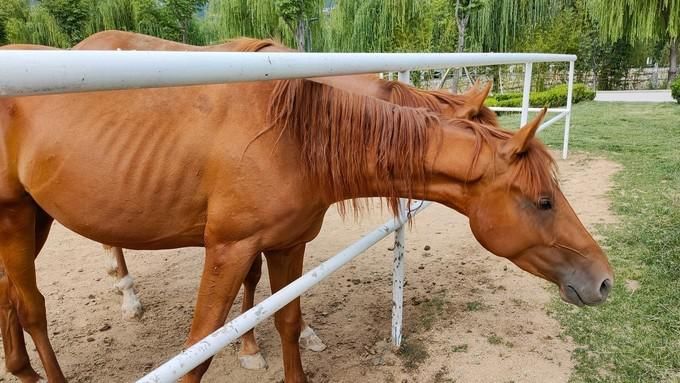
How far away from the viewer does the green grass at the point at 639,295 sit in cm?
212

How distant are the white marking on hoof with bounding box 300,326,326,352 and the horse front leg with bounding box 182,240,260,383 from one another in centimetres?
93

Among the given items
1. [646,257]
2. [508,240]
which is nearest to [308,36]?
[646,257]

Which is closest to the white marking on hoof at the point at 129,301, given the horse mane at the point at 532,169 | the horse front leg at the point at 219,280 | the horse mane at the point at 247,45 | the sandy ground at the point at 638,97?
the horse front leg at the point at 219,280

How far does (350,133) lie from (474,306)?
1725mm

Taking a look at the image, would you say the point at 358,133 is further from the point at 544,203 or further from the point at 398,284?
the point at 398,284

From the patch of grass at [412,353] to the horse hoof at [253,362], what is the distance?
72 centimetres

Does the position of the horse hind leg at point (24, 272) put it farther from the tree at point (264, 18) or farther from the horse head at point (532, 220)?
the tree at point (264, 18)

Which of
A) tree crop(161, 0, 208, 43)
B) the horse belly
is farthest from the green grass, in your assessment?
tree crop(161, 0, 208, 43)

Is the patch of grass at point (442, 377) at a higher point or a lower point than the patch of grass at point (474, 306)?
lower

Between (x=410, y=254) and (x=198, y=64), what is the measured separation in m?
3.06

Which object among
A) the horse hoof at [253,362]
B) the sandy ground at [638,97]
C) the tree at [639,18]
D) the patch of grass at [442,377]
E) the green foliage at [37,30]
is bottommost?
the horse hoof at [253,362]

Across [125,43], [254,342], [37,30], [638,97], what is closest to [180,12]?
[37,30]

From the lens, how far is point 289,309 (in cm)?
212

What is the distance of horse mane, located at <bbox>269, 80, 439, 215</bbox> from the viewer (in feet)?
5.06
